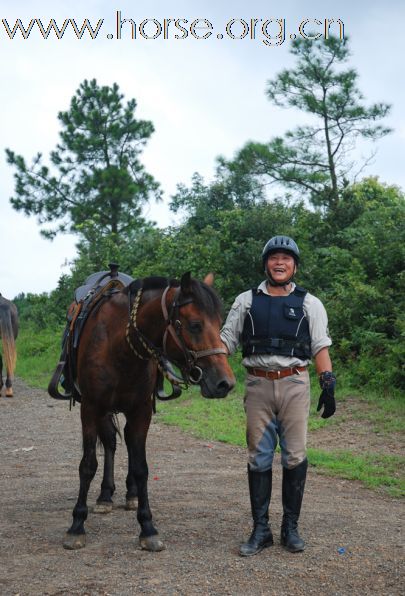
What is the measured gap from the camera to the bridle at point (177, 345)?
161 inches

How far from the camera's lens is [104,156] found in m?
29.7

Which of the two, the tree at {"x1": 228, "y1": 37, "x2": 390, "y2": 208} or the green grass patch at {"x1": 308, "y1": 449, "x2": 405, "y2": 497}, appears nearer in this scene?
the green grass patch at {"x1": 308, "y1": 449, "x2": 405, "y2": 497}

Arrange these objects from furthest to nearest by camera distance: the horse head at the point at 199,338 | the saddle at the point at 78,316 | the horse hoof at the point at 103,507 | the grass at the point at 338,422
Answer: the grass at the point at 338,422
the horse hoof at the point at 103,507
the saddle at the point at 78,316
the horse head at the point at 199,338

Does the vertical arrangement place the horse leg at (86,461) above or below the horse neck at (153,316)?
below

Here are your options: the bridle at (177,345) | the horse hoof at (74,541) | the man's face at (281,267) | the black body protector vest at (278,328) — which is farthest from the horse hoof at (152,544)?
the man's face at (281,267)

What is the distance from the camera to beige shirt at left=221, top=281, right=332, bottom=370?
176 inches

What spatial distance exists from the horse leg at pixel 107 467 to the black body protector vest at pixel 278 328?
154 cm

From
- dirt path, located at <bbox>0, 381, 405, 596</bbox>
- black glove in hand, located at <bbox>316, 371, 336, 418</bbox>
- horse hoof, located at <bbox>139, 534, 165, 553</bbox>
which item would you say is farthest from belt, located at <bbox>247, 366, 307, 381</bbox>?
horse hoof, located at <bbox>139, 534, 165, 553</bbox>

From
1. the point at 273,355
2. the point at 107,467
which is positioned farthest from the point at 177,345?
the point at 107,467

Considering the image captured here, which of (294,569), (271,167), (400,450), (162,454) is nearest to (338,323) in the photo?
(400,450)

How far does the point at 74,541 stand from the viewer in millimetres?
Answer: 4516

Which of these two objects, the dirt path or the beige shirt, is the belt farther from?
the dirt path

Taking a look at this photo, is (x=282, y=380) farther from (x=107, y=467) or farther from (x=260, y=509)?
(x=107, y=467)

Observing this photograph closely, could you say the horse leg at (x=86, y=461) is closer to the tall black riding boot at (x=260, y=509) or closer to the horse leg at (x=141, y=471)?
the horse leg at (x=141, y=471)
